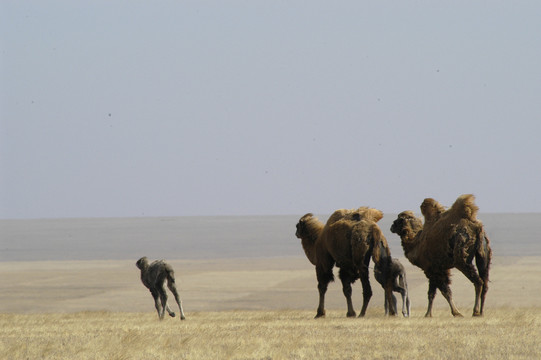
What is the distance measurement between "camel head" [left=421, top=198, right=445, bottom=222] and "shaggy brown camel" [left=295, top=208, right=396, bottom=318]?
97 cm

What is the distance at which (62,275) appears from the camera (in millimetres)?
43312

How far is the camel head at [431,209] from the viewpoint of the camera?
68.7 feet

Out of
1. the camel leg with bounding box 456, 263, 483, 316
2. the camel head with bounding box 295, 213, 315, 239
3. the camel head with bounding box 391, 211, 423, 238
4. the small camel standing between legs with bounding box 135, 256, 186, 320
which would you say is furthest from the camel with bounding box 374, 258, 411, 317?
the small camel standing between legs with bounding box 135, 256, 186, 320

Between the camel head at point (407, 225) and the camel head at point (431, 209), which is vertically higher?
the camel head at point (431, 209)

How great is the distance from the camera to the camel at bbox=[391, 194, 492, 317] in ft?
63.5

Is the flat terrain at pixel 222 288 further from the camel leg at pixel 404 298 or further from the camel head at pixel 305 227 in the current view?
the camel head at pixel 305 227

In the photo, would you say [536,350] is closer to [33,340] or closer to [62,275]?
[33,340]

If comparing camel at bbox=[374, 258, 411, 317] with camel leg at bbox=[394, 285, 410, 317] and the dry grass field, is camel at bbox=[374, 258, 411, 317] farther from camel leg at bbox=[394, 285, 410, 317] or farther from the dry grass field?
the dry grass field

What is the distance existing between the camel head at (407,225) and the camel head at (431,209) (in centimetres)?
56

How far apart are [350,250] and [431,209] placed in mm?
1959

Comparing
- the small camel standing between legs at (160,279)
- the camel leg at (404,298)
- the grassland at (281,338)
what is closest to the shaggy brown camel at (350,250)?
the camel leg at (404,298)

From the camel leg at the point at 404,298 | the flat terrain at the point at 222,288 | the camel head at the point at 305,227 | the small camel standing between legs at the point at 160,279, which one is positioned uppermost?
the camel head at the point at 305,227

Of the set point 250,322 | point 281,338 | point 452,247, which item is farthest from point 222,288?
point 281,338

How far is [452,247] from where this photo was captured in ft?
64.4
